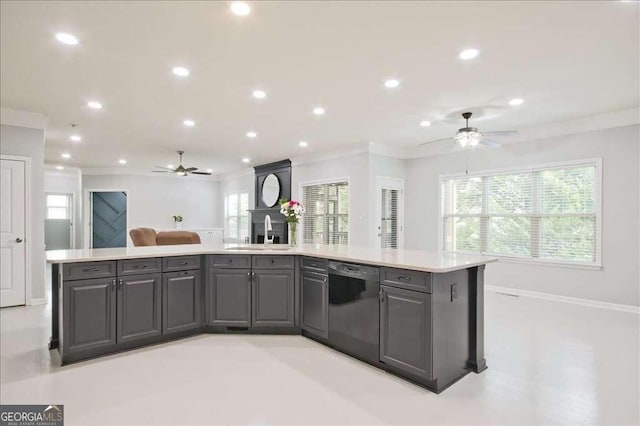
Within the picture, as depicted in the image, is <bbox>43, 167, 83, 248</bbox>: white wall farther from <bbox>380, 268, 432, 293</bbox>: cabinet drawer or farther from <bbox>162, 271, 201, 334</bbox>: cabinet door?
<bbox>380, 268, 432, 293</bbox>: cabinet drawer

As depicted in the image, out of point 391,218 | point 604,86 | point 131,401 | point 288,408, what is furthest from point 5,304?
point 604,86

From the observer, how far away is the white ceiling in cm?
246

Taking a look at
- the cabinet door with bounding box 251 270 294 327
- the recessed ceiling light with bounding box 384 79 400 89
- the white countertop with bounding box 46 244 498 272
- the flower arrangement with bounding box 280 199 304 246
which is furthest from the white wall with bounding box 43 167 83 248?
the recessed ceiling light with bounding box 384 79 400 89

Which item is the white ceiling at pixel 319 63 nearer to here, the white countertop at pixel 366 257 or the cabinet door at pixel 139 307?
the white countertop at pixel 366 257

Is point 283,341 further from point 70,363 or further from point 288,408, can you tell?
point 70,363

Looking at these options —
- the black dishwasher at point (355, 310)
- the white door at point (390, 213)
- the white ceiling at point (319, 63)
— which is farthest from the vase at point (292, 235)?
the white door at point (390, 213)

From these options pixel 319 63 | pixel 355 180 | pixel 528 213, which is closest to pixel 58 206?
pixel 355 180

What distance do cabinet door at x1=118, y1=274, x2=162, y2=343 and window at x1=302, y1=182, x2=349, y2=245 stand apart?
170 inches

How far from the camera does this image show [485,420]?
6.92 ft

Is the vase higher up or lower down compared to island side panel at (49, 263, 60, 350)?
higher up

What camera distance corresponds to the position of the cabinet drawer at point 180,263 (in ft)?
11.1

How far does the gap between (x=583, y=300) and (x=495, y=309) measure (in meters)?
1.46

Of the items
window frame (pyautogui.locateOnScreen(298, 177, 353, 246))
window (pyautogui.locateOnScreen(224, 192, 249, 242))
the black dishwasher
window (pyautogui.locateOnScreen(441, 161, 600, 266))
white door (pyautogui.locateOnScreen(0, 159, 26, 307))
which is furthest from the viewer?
window (pyautogui.locateOnScreen(224, 192, 249, 242))

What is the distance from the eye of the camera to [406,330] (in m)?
2.58
